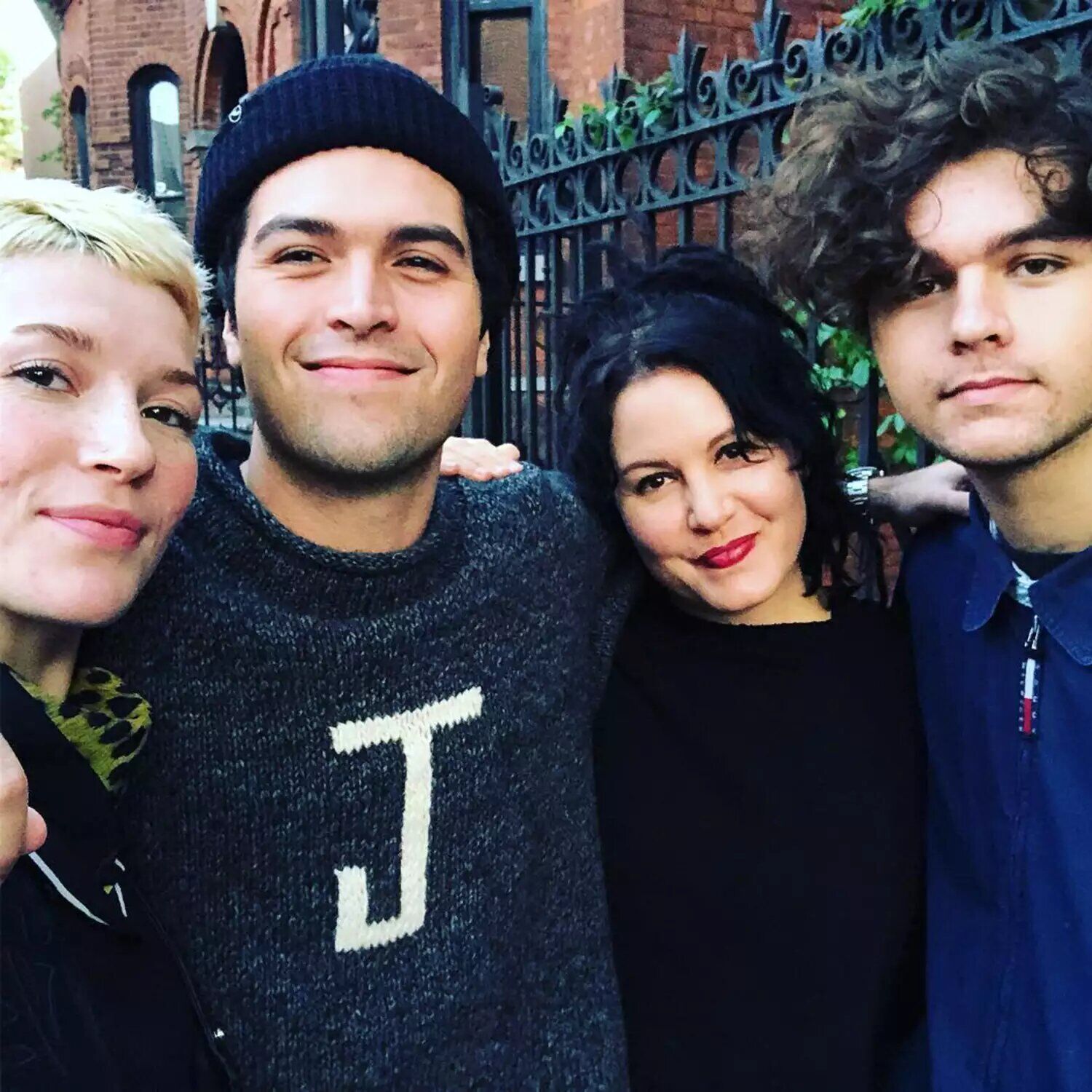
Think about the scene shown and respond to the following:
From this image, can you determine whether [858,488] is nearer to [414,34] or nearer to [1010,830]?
[1010,830]

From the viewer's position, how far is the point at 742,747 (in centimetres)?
204

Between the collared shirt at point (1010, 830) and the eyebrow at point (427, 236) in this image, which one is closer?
the collared shirt at point (1010, 830)

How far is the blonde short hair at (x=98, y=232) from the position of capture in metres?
1.29

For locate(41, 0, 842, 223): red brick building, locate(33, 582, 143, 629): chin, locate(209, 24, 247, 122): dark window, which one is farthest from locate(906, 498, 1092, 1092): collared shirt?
locate(209, 24, 247, 122): dark window

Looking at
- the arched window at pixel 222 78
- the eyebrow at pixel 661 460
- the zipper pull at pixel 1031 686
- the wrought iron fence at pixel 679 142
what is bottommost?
the zipper pull at pixel 1031 686

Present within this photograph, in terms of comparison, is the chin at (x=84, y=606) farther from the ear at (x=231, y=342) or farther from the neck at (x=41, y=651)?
the ear at (x=231, y=342)

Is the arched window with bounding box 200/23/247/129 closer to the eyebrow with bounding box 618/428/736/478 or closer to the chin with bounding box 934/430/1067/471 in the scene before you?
the eyebrow with bounding box 618/428/736/478

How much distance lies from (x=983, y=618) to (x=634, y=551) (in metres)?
0.78

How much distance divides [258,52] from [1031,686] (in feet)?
38.6

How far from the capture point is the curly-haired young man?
1.72 metres

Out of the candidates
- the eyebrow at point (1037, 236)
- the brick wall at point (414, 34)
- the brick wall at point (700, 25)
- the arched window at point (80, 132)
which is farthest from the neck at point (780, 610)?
the arched window at point (80, 132)

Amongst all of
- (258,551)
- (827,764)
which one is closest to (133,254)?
(258,551)

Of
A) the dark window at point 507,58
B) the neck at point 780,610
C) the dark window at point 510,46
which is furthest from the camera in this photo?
the dark window at point 507,58

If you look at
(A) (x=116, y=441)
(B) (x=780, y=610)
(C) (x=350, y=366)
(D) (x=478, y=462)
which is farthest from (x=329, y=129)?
(B) (x=780, y=610)
